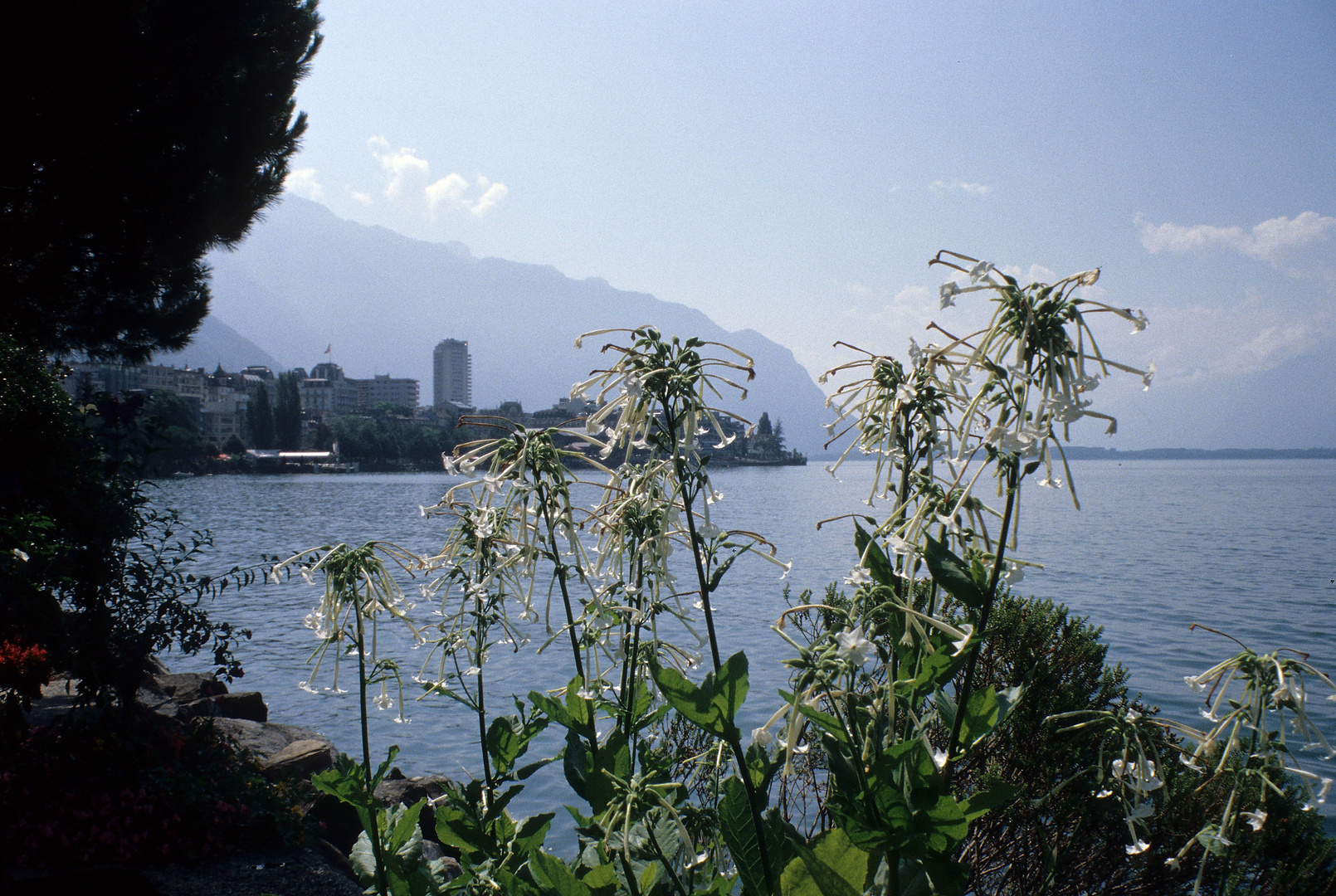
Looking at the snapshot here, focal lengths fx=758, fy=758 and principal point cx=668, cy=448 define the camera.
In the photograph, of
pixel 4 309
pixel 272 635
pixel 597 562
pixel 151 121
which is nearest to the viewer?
pixel 597 562

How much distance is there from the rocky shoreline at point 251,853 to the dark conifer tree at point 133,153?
4.26 meters

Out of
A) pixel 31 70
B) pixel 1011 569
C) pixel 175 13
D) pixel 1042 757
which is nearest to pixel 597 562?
pixel 1011 569

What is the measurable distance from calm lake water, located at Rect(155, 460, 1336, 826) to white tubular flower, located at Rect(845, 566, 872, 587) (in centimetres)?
162


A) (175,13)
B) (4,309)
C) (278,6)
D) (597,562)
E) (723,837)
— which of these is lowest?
(723,837)

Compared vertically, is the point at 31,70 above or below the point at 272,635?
above

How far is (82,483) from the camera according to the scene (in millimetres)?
5703

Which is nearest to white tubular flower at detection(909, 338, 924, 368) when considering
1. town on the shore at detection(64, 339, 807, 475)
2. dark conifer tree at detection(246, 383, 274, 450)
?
town on the shore at detection(64, 339, 807, 475)

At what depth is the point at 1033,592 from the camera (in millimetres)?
12055

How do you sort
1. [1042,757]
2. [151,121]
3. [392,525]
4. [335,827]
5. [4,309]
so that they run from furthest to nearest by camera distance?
[392,525], [151,121], [4,309], [335,827], [1042,757]

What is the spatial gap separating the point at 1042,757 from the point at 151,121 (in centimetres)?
1086

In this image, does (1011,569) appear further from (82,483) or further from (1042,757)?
(82,483)

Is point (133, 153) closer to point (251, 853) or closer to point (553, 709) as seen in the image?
point (251, 853)

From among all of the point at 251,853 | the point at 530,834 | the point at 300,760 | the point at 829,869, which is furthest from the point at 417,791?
the point at 829,869

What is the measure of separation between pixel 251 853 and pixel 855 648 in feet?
18.9
